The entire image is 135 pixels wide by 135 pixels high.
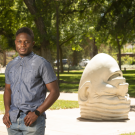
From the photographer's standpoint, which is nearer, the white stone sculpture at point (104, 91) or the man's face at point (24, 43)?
the man's face at point (24, 43)

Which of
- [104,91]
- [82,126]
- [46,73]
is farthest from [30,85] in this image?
[104,91]

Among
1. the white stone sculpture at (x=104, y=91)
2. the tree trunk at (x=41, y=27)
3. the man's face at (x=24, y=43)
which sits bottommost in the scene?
the white stone sculpture at (x=104, y=91)

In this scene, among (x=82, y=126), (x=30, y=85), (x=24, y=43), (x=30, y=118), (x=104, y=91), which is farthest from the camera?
(x=104, y=91)

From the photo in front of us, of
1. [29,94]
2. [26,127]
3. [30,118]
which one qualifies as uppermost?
[29,94]

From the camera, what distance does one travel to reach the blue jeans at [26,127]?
2.99 metres

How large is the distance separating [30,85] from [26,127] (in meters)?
0.44

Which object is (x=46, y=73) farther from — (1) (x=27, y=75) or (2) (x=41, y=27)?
(2) (x=41, y=27)

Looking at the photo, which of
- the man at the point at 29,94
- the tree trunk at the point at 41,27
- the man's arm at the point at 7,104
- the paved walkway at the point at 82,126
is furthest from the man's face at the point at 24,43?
the tree trunk at the point at 41,27

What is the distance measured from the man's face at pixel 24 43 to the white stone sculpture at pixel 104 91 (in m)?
5.04

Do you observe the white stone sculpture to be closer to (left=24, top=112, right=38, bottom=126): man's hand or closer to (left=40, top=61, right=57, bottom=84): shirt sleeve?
(left=40, top=61, right=57, bottom=84): shirt sleeve

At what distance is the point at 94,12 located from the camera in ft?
71.8

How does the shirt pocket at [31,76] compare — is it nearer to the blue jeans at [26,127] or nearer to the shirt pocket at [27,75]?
the shirt pocket at [27,75]

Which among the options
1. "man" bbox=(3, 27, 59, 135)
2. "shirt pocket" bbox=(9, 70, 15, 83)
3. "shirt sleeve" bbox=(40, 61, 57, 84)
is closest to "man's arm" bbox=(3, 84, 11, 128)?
"man" bbox=(3, 27, 59, 135)

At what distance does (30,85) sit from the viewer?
9.95 feet
